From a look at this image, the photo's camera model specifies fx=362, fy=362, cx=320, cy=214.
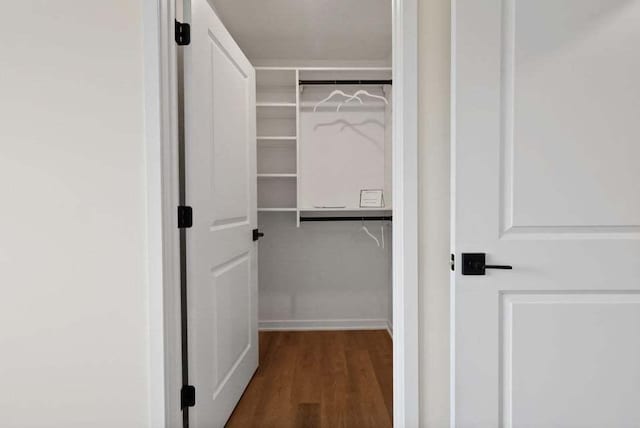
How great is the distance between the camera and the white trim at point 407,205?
1369mm

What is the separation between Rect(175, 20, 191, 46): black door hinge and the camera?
58.2 inches

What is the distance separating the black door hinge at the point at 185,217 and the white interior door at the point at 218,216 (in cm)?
3

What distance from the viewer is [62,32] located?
1.38m

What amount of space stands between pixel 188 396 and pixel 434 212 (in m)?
1.26

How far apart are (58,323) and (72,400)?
31 centimetres

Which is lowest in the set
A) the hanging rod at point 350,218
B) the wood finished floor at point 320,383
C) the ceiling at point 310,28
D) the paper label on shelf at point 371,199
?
the wood finished floor at point 320,383

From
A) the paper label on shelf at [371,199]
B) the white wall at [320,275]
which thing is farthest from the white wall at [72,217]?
the paper label on shelf at [371,199]

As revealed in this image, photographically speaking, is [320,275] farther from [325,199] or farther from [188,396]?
[188,396]

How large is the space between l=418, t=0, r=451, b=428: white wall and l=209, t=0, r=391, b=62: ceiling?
113 cm

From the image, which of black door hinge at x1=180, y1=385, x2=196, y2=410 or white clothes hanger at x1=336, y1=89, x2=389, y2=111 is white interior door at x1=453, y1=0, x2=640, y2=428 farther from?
white clothes hanger at x1=336, y1=89, x2=389, y2=111

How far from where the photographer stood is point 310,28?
262 centimetres

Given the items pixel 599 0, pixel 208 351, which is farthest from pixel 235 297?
pixel 599 0

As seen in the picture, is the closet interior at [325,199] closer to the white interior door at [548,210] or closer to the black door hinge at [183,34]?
the black door hinge at [183,34]

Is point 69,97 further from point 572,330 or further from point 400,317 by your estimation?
point 572,330
